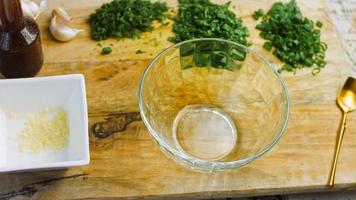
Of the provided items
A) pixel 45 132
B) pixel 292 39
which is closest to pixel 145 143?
pixel 45 132

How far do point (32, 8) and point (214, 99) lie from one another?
424 mm

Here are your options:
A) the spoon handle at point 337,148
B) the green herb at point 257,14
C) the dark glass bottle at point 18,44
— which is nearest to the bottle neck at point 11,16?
the dark glass bottle at point 18,44

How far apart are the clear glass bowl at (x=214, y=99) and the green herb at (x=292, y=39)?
8 cm

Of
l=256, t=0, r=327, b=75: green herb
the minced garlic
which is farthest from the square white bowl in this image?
l=256, t=0, r=327, b=75: green herb

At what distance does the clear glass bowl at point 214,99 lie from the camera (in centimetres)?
108

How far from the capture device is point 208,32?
1.19 m

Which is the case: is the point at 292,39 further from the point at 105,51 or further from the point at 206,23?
the point at 105,51

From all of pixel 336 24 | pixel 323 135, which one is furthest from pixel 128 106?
pixel 336 24

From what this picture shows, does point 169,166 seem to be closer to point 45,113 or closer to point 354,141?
point 45,113

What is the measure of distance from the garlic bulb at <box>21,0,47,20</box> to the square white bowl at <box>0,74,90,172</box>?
0.59 ft

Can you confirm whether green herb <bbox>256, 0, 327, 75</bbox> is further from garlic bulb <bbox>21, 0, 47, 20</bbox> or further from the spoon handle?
garlic bulb <bbox>21, 0, 47, 20</bbox>

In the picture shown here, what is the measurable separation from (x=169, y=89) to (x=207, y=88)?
8 centimetres

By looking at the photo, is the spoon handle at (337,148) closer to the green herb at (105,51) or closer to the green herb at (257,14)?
the green herb at (257,14)

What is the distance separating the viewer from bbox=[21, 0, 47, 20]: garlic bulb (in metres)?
1.14
